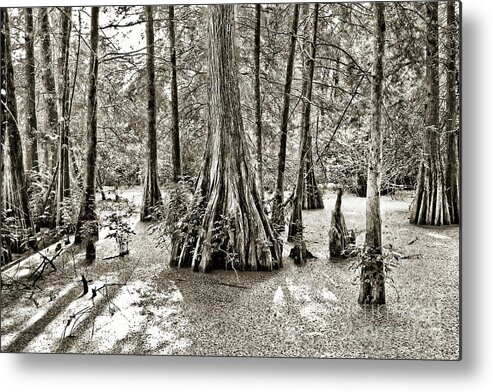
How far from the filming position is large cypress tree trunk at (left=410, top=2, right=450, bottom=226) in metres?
3.11

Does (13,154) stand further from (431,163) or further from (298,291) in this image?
(431,163)

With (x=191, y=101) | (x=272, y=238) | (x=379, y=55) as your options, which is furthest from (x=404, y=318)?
(x=191, y=101)

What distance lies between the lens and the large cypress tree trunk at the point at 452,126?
310 centimetres

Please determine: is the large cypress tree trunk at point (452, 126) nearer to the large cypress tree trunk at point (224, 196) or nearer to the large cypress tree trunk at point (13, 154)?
the large cypress tree trunk at point (224, 196)

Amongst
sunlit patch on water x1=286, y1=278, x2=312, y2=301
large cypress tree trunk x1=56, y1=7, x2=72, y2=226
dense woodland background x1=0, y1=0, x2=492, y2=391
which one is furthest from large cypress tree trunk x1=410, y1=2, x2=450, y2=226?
large cypress tree trunk x1=56, y1=7, x2=72, y2=226

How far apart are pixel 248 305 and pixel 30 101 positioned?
168cm

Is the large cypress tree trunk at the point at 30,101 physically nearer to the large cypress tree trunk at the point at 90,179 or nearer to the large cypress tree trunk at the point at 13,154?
the large cypress tree trunk at the point at 13,154

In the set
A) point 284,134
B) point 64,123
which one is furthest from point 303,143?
point 64,123

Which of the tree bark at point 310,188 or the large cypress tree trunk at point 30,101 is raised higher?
the large cypress tree trunk at point 30,101

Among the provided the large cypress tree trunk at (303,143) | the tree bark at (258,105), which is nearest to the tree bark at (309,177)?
the large cypress tree trunk at (303,143)

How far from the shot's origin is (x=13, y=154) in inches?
130

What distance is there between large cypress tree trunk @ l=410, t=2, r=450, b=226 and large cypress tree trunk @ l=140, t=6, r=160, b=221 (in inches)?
55.9

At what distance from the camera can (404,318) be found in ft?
10.3

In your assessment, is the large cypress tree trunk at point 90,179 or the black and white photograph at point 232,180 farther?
the large cypress tree trunk at point 90,179
